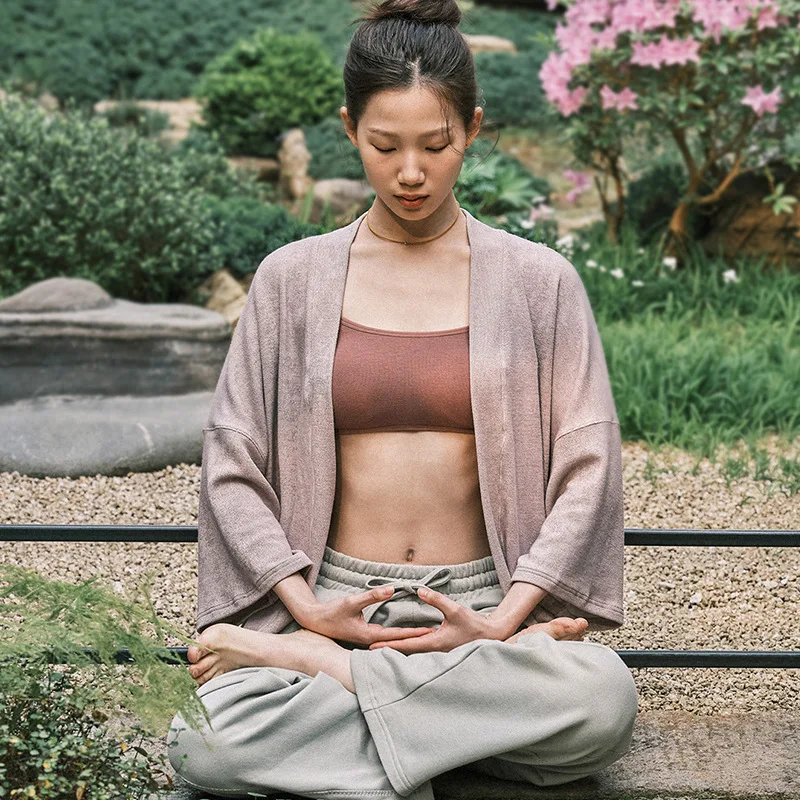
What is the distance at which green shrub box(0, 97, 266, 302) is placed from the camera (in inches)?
266

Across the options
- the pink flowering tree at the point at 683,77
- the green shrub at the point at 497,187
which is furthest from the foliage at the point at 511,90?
the pink flowering tree at the point at 683,77

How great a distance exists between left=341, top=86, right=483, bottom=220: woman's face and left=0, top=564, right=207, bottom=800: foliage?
95 cm

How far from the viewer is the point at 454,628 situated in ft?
8.67

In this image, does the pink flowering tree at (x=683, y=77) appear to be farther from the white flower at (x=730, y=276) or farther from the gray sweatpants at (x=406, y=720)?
the gray sweatpants at (x=406, y=720)

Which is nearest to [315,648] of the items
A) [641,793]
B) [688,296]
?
[641,793]

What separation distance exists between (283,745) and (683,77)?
558 cm

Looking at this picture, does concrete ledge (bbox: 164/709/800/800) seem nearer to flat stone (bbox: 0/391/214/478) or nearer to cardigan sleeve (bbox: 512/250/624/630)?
cardigan sleeve (bbox: 512/250/624/630)

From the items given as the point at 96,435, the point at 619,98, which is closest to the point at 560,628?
the point at 96,435

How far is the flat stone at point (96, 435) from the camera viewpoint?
5.08 metres

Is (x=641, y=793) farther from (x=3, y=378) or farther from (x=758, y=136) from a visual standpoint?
(x=758, y=136)

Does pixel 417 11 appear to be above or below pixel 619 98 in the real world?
above

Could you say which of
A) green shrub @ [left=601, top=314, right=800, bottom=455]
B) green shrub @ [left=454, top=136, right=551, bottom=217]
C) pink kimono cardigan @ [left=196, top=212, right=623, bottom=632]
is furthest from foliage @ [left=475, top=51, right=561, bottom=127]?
pink kimono cardigan @ [left=196, top=212, right=623, bottom=632]

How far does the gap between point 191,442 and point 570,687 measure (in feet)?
9.69

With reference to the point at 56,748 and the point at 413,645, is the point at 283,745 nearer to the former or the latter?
the point at 413,645
